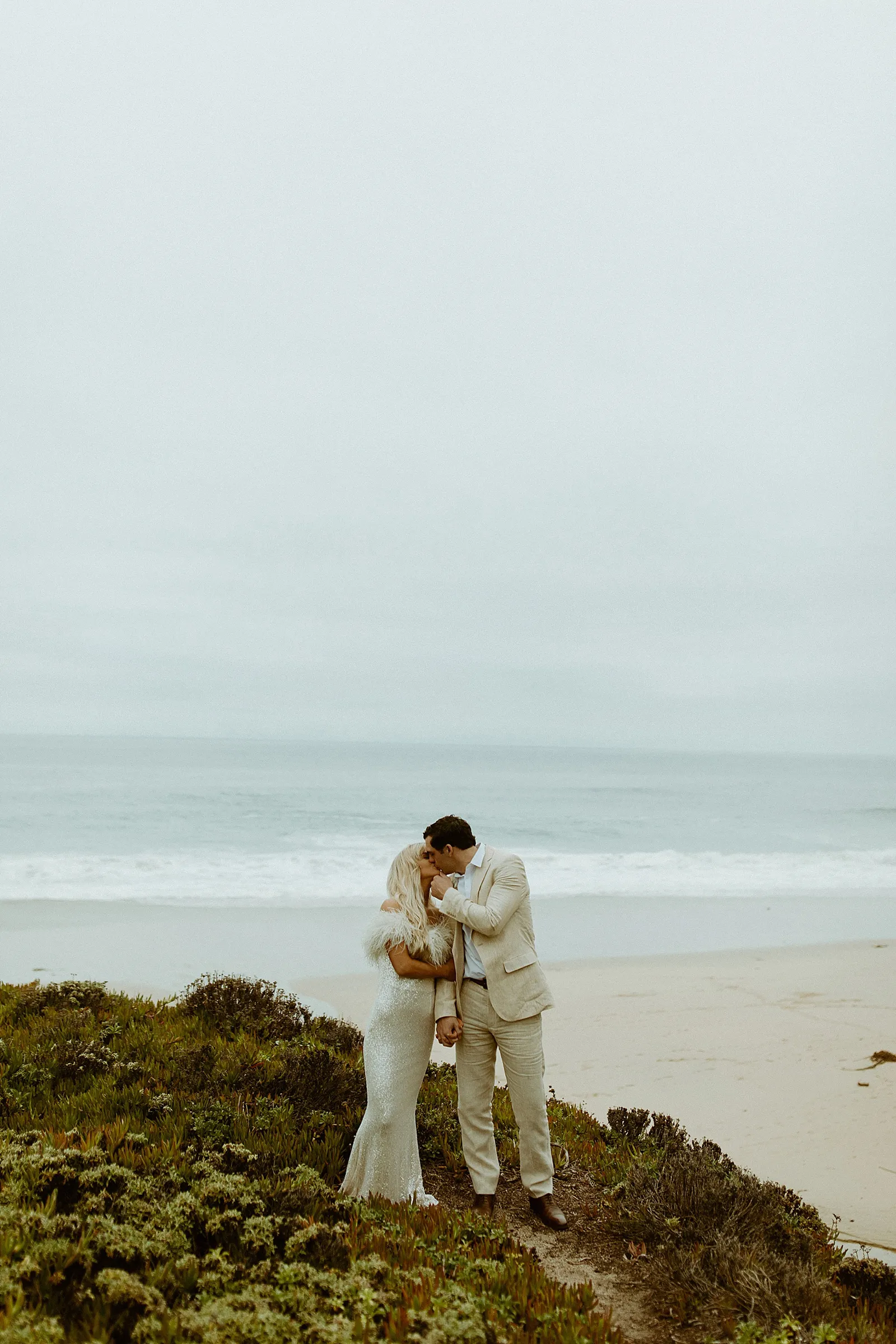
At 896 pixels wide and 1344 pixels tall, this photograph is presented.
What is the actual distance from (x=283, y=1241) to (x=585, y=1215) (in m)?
2.50

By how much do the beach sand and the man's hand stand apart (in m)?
3.48

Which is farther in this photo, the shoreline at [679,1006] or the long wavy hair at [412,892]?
the shoreline at [679,1006]

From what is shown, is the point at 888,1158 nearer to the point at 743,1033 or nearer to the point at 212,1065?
→ the point at 743,1033

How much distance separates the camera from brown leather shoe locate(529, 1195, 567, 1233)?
17.0ft

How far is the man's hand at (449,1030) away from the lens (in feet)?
16.8

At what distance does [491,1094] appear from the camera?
5262 millimetres

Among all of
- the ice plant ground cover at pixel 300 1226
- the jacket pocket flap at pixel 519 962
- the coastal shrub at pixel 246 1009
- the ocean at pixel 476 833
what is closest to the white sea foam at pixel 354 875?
the ocean at pixel 476 833

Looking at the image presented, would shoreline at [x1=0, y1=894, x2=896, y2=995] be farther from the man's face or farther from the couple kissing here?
the man's face

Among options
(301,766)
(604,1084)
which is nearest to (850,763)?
(301,766)

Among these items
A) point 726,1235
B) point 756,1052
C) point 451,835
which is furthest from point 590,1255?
point 756,1052

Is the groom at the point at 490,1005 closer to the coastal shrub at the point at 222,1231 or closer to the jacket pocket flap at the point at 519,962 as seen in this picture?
the jacket pocket flap at the point at 519,962

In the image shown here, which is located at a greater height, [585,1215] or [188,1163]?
[188,1163]

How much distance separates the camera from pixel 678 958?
1680 cm

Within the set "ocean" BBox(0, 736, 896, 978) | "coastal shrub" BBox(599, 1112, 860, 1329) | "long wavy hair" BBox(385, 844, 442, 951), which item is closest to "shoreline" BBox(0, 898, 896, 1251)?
"ocean" BBox(0, 736, 896, 978)
